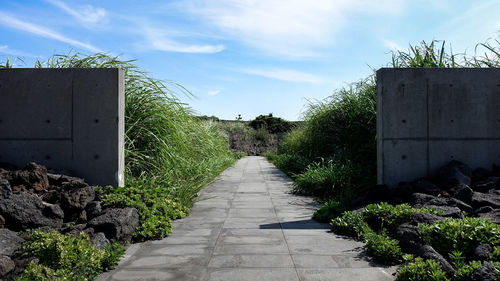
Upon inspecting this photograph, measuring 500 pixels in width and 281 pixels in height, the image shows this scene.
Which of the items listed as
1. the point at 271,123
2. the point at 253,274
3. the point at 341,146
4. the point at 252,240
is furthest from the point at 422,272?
the point at 271,123

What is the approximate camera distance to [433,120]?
569 cm

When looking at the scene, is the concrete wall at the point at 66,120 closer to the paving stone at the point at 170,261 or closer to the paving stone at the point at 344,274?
the paving stone at the point at 170,261

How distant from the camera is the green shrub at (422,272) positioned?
7.80ft

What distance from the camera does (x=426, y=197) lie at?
14.5ft

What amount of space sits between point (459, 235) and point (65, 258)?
306 cm

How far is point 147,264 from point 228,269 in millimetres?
676

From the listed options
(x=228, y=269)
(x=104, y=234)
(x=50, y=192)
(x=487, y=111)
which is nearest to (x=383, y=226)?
(x=228, y=269)

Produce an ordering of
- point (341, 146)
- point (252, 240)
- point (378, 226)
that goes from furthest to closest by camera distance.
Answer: point (341, 146), point (378, 226), point (252, 240)

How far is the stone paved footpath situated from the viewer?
274cm

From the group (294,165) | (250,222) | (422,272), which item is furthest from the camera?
(294,165)

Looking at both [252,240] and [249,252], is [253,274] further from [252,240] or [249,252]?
[252,240]

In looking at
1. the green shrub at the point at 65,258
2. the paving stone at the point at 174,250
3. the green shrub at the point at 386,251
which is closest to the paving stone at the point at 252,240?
the paving stone at the point at 174,250

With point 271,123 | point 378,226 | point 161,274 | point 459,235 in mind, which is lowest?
point 161,274

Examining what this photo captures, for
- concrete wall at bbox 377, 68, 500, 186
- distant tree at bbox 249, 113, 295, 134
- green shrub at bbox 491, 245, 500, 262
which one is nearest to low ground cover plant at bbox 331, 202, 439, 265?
green shrub at bbox 491, 245, 500, 262
